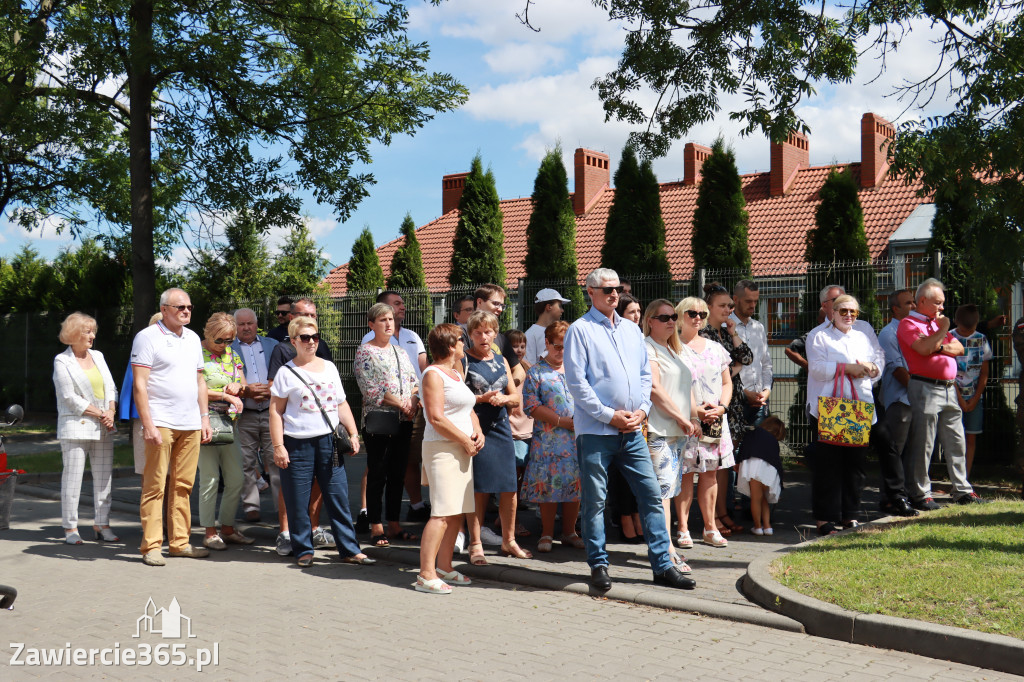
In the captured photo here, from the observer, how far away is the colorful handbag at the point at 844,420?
820 centimetres

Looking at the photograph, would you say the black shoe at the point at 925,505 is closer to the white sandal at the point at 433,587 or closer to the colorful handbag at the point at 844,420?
the colorful handbag at the point at 844,420

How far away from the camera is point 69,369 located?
877 cm

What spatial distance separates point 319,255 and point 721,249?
51.9ft

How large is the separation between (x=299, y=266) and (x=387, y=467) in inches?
809

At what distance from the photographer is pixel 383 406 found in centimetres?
834

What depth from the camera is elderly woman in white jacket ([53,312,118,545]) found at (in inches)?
345

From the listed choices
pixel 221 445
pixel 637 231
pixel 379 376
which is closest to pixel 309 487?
pixel 379 376

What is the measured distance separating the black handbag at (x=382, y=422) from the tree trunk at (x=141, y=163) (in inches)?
240

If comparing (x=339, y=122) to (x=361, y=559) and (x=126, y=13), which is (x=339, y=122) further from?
(x=361, y=559)

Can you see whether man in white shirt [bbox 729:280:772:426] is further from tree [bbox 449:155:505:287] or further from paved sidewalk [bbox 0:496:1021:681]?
tree [bbox 449:155:505:287]

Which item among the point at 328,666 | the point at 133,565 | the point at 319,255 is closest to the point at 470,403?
the point at 328,666

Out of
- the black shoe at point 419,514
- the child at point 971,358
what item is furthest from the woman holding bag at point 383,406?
the child at point 971,358

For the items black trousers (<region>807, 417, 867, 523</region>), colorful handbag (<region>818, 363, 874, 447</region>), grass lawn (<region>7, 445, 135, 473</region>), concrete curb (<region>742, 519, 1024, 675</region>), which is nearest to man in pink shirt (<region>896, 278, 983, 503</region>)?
black trousers (<region>807, 417, 867, 523</region>)

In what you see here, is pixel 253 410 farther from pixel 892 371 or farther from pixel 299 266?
pixel 299 266
